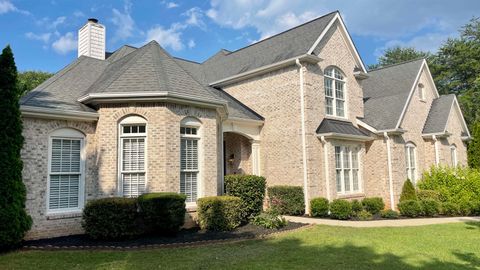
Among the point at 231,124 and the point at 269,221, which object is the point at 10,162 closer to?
the point at 269,221

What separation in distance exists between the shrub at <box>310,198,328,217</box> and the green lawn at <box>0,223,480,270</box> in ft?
12.6

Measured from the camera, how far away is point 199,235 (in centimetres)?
982

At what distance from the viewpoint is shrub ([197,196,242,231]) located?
10500 millimetres

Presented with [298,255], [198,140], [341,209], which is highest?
[198,140]

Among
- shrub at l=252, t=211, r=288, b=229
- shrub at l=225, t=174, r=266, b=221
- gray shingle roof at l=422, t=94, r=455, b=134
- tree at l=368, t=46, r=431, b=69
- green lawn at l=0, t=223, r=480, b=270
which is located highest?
tree at l=368, t=46, r=431, b=69

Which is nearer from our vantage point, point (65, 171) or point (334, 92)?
point (65, 171)

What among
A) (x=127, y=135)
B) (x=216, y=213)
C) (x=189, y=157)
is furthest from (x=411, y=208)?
(x=127, y=135)

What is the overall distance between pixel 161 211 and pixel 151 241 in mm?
819

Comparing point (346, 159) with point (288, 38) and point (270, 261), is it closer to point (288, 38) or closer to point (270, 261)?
point (288, 38)

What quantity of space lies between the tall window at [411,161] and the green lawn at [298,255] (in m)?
9.42

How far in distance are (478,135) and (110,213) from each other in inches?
991

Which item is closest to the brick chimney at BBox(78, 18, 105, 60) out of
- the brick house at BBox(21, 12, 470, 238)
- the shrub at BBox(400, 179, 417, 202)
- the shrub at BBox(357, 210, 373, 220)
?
the brick house at BBox(21, 12, 470, 238)

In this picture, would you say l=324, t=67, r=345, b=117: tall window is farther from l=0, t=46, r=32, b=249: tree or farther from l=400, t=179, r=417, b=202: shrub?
l=0, t=46, r=32, b=249: tree

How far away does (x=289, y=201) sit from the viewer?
47.2ft
